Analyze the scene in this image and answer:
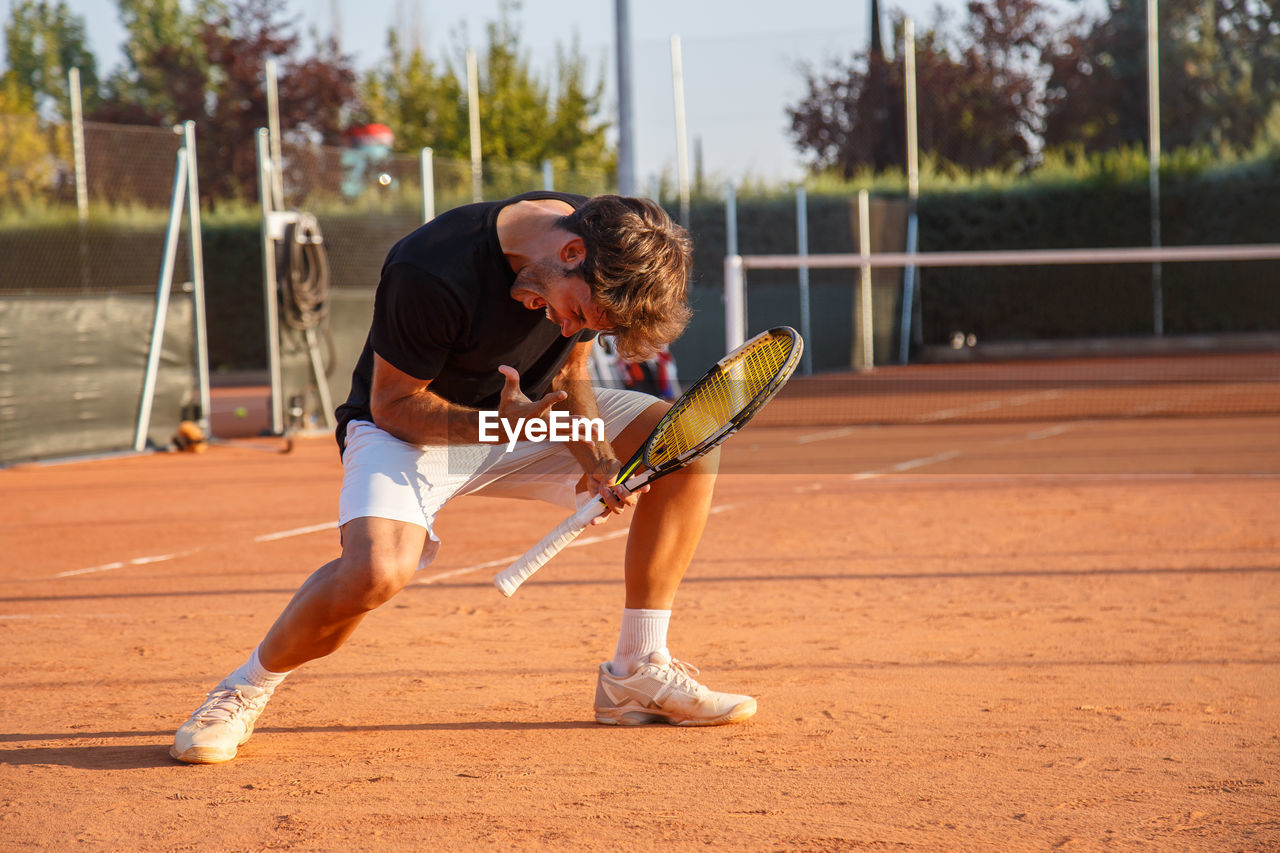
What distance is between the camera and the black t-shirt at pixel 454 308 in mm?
2939

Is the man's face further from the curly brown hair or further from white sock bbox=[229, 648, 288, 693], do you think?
white sock bbox=[229, 648, 288, 693]

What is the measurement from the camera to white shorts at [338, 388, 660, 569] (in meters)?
3.04

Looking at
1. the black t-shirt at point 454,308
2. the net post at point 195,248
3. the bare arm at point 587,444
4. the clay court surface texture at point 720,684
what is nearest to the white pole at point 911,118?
the net post at point 195,248

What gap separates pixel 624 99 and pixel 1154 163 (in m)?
10.8

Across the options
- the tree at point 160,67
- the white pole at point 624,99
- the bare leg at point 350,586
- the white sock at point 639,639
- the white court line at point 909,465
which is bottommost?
the white court line at point 909,465

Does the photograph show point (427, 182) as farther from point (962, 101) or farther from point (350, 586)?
point (962, 101)

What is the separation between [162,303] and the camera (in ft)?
35.0

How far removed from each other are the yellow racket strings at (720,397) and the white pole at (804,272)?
45.4ft

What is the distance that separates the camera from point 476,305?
300cm

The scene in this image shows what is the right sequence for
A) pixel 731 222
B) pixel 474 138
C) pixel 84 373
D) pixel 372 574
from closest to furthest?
pixel 372 574
pixel 84 373
pixel 731 222
pixel 474 138

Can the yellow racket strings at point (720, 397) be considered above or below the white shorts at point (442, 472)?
above

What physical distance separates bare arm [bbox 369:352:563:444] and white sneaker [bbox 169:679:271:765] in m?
0.73

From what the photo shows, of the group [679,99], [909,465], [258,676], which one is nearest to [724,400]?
[258,676]

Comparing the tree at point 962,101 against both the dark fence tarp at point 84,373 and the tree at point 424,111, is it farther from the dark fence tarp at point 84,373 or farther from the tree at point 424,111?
the dark fence tarp at point 84,373
